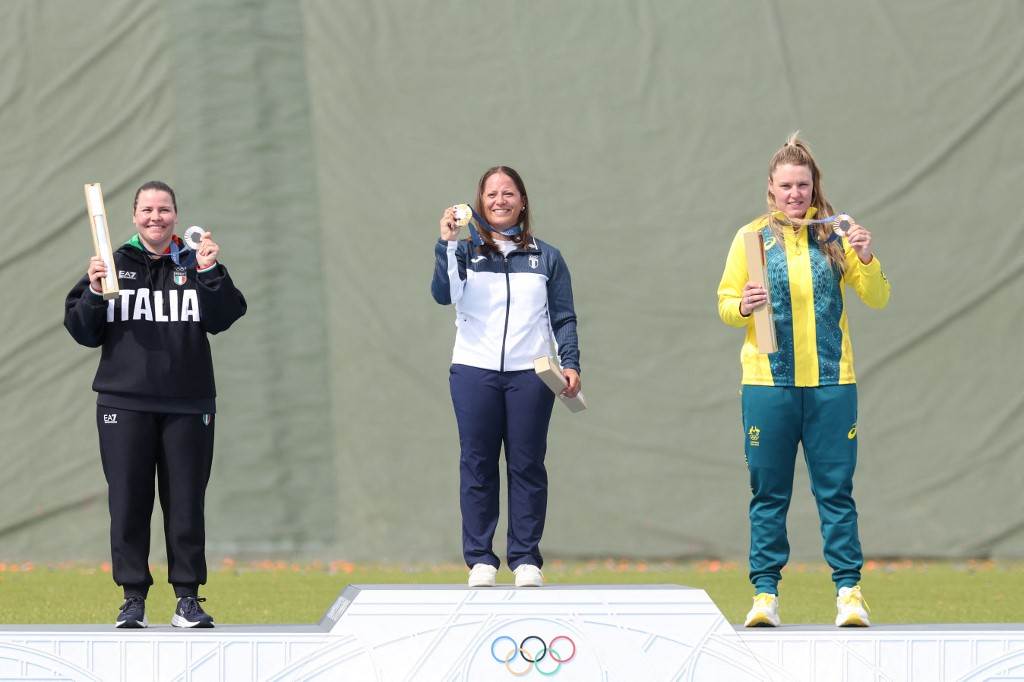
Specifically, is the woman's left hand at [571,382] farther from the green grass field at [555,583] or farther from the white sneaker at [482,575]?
the green grass field at [555,583]

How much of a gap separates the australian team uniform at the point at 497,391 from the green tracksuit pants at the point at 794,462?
0.64 meters

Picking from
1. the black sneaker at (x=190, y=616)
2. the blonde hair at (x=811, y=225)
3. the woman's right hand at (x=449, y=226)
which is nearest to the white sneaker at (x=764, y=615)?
the blonde hair at (x=811, y=225)

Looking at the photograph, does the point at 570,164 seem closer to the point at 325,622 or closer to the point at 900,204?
the point at 900,204

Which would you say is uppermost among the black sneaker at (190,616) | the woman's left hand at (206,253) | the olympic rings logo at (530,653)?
the woman's left hand at (206,253)

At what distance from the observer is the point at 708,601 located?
4.05 meters

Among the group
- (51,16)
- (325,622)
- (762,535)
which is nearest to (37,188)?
(51,16)

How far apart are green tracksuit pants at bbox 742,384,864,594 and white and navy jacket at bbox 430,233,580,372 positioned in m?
0.64

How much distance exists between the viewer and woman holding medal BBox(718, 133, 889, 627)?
170 inches

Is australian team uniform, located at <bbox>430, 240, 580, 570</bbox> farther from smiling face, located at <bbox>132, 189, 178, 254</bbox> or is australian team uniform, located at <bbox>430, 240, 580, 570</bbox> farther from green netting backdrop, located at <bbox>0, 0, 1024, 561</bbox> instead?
green netting backdrop, located at <bbox>0, 0, 1024, 561</bbox>

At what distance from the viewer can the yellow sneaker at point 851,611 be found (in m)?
4.21

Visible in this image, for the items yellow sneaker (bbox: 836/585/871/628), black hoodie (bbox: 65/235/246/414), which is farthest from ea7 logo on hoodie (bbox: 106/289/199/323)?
yellow sneaker (bbox: 836/585/871/628)

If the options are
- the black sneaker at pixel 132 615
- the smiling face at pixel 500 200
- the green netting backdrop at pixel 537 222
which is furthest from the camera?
the green netting backdrop at pixel 537 222

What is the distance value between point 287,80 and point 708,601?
15.1 feet

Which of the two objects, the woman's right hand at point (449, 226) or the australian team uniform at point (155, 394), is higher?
the woman's right hand at point (449, 226)
